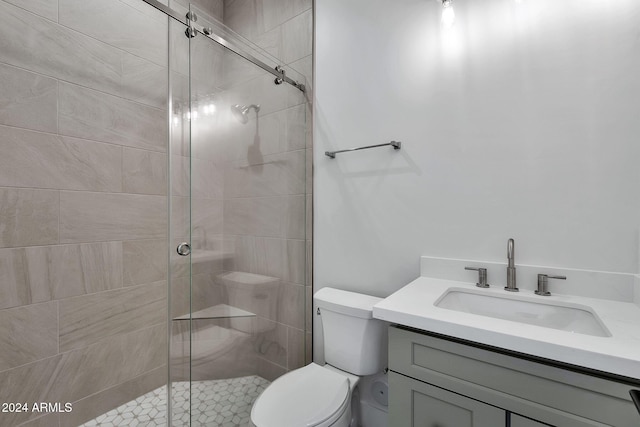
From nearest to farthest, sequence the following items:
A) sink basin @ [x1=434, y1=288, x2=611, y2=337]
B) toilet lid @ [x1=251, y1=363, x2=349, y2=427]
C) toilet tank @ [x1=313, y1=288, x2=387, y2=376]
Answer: sink basin @ [x1=434, y1=288, x2=611, y2=337] → toilet lid @ [x1=251, y1=363, x2=349, y2=427] → toilet tank @ [x1=313, y1=288, x2=387, y2=376]

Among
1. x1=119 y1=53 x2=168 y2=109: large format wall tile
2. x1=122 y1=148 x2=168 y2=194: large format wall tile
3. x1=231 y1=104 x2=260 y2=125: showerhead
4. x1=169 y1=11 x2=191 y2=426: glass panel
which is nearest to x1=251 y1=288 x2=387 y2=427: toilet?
x1=169 y1=11 x2=191 y2=426: glass panel

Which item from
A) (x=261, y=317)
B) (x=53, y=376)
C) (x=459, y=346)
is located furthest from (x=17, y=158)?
(x=459, y=346)

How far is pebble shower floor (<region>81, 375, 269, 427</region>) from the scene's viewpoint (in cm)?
124

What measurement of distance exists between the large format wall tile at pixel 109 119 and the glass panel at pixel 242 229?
2.83ft

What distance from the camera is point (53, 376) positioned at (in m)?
1.53

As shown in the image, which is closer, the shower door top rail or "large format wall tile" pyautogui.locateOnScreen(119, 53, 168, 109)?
the shower door top rail

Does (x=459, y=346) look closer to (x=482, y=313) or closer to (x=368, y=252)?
(x=482, y=313)

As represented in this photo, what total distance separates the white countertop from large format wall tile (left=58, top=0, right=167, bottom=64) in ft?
6.97

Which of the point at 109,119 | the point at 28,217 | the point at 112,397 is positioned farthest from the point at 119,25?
the point at 112,397

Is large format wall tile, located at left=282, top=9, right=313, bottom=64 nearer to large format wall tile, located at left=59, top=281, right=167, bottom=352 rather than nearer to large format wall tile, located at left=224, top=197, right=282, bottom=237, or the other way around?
large format wall tile, located at left=224, top=197, right=282, bottom=237

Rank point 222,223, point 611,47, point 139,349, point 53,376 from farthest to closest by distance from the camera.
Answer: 1. point 139,349
2. point 53,376
3. point 222,223
4. point 611,47

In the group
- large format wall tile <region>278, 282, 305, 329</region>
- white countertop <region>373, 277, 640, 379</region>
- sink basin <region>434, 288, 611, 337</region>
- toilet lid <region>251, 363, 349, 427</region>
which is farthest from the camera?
large format wall tile <region>278, 282, 305, 329</region>

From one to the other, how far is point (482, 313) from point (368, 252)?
0.62 m

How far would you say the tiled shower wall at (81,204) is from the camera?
1.42 m
